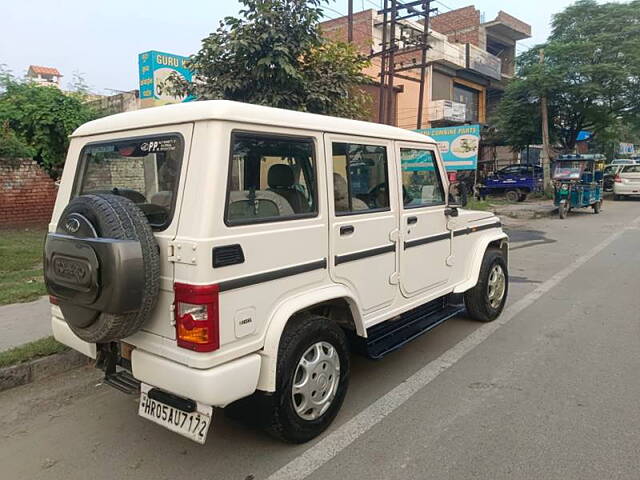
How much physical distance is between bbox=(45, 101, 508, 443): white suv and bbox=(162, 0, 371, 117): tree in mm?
2532

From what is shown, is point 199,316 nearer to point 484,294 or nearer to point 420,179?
point 420,179

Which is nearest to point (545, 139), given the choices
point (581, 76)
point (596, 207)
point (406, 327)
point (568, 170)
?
Answer: point (581, 76)

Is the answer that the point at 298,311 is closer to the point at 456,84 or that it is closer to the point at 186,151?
the point at 186,151

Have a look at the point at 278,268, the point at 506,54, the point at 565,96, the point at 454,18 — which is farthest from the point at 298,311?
the point at 506,54

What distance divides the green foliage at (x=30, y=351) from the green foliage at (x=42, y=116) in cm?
736

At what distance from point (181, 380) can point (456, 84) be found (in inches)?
1157

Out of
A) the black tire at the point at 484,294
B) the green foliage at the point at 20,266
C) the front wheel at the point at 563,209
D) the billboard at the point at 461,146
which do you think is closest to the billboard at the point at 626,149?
the front wheel at the point at 563,209

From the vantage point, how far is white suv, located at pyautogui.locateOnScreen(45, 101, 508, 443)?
8.07ft

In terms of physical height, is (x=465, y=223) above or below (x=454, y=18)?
below

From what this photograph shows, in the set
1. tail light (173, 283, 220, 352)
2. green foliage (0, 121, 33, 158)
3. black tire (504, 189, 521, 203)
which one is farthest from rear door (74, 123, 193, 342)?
black tire (504, 189, 521, 203)

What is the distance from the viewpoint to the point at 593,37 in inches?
882

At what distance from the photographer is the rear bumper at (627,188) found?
23.2m

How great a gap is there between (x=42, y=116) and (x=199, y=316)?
9.81 metres

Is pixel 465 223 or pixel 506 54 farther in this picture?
pixel 506 54
